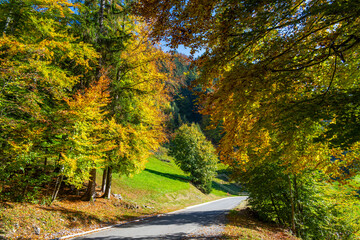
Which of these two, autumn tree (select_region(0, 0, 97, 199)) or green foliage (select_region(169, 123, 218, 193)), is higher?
autumn tree (select_region(0, 0, 97, 199))

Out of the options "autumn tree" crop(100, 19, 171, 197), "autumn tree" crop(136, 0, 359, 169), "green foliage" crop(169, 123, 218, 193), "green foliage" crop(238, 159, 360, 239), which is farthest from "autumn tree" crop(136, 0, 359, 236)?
"green foliage" crop(169, 123, 218, 193)

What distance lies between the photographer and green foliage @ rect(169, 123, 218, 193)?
3016cm

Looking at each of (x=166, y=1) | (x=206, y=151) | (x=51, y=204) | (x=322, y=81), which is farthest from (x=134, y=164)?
(x=206, y=151)

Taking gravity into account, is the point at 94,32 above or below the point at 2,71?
above

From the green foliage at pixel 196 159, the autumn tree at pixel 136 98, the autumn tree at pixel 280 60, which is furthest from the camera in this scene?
the green foliage at pixel 196 159

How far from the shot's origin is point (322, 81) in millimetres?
4098

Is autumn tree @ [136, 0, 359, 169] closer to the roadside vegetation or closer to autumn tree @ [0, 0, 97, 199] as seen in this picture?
the roadside vegetation

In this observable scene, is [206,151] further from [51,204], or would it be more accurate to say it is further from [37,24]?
[37,24]

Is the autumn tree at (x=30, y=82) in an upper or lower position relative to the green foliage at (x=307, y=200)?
upper

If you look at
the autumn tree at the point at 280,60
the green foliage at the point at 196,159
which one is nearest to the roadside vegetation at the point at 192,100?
the autumn tree at the point at 280,60

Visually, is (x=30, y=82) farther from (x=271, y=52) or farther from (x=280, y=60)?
(x=280, y=60)

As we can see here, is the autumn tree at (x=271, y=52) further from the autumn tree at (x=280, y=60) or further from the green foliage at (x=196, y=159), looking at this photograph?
the green foliage at (x=196, y=159)

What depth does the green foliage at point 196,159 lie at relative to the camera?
3016 cm

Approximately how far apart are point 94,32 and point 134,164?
782cm
